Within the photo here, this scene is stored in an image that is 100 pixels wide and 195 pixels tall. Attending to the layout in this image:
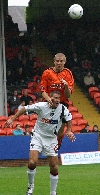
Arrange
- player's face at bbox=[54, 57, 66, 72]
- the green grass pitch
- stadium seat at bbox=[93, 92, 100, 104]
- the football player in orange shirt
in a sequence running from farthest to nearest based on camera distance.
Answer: stadium seat at bbox=[93, 92, 100, 104], the green grass pitch, the football player in orange shirt, player's face at bbox=[54, 57, 66, 72]

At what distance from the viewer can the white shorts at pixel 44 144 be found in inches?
399

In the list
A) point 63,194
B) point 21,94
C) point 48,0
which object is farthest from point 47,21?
point 63,194

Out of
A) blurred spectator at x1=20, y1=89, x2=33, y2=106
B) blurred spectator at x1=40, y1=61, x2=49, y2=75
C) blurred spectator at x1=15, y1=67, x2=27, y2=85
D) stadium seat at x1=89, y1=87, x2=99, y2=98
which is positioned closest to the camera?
blurred spectator at x1=20, y1=89, x2=33, y2=106

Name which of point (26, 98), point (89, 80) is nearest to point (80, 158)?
point (26, 98)

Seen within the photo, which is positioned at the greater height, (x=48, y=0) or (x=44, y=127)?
(x=48, y=0)

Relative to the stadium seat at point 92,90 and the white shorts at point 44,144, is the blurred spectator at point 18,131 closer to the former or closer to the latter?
the stadium seat at point 92,90

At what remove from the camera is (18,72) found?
26250 mm

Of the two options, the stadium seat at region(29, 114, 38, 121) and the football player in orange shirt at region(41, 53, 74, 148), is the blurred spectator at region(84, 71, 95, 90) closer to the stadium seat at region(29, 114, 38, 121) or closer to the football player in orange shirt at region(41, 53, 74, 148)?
the stadium seat at region(29, 114, 38, 121)

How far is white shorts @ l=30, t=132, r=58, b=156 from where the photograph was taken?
1012 cm

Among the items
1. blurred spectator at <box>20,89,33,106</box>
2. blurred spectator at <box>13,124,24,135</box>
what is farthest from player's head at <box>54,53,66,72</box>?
blurred spectator at <box>20,89,33,106</box>

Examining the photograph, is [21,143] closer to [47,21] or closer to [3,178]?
[3,178]

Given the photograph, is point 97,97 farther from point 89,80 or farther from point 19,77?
point 19,77

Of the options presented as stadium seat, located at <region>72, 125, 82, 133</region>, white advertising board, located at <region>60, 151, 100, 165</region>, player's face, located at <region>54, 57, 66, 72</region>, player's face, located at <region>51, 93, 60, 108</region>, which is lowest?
white advertising board, located at <region>60, 151, 100, 165</region>

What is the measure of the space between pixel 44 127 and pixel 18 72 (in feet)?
53.1
